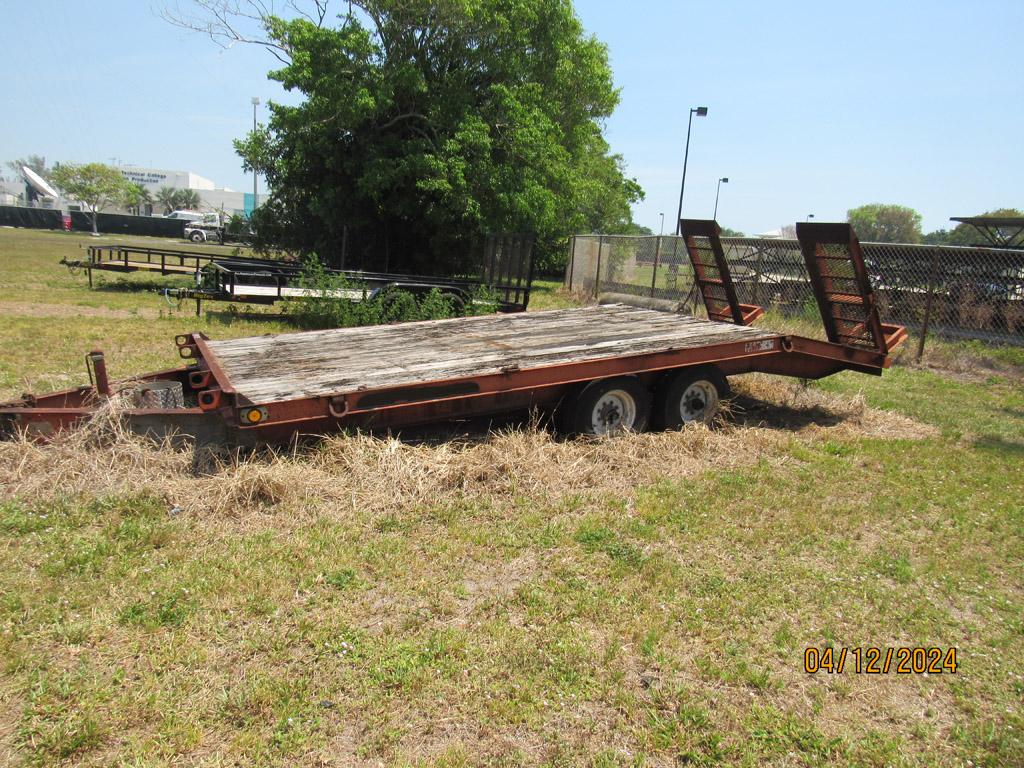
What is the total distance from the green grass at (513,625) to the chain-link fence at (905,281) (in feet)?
26.8

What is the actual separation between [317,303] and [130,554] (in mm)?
7560

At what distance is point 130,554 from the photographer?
393 cm

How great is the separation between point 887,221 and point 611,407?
354ft

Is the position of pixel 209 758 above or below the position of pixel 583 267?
below

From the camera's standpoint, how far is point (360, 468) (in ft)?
16.2

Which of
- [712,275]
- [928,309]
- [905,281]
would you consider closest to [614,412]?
[712,275]

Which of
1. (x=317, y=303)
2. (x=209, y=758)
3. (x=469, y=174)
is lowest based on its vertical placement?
(x=209, y=758)

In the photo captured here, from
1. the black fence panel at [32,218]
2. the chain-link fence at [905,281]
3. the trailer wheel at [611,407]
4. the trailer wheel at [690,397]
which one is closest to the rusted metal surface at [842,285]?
the trailer wheel at [690,397]

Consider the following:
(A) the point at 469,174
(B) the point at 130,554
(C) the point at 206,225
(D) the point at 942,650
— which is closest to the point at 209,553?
(B) the point at 130,554

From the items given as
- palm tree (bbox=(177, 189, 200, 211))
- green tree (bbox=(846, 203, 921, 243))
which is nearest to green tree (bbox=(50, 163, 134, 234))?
palm tree (bbox=(177, 189, 200, 211))

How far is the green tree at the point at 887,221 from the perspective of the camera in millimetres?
91000

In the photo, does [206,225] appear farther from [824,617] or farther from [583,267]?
[824,617]

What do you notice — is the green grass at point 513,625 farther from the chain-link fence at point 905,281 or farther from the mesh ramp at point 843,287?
the chain-link fence at point 905,281

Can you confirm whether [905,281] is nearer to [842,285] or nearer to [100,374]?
[842,285]
